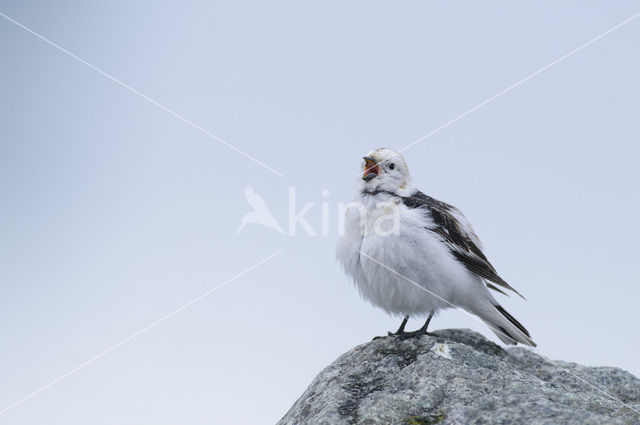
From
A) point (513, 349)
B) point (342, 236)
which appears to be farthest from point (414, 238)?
point (513, 349)

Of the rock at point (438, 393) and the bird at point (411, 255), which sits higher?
the bird at point (411, 255)

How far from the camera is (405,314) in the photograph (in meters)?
6.29

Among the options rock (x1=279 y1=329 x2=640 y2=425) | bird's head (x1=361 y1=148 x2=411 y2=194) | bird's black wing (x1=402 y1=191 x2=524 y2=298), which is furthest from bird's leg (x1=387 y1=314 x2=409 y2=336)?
bird's head (x1=361 y1=148 x2=411 y2=194)

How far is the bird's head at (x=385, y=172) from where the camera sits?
652 cm

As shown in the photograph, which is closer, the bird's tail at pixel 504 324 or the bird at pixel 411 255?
the bird at pixel 411 255

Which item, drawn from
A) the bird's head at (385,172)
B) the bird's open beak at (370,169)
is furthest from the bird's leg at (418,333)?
the bird's open beak at (370,169)

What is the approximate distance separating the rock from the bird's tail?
2.60 ft

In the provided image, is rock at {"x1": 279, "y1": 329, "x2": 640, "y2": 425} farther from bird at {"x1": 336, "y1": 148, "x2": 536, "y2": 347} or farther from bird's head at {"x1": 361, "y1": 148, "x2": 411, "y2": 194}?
bird's head at {"x1": 361, "y1": 148, "x2": 411, "y2": 194}

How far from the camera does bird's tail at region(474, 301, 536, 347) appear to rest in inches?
257

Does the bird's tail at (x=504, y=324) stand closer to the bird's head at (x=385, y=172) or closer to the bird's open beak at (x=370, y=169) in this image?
the bird's head at (x=385, y=172)

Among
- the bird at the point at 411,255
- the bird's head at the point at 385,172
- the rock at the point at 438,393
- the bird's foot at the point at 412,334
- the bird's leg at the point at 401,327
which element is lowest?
the rock at the point at 438,393

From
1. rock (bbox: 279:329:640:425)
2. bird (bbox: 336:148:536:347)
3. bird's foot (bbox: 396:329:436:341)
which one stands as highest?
bird (bbox: 336:148:536:347)

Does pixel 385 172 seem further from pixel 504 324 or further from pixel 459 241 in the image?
pixel 504 324

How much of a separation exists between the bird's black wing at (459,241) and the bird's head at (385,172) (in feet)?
0.62
